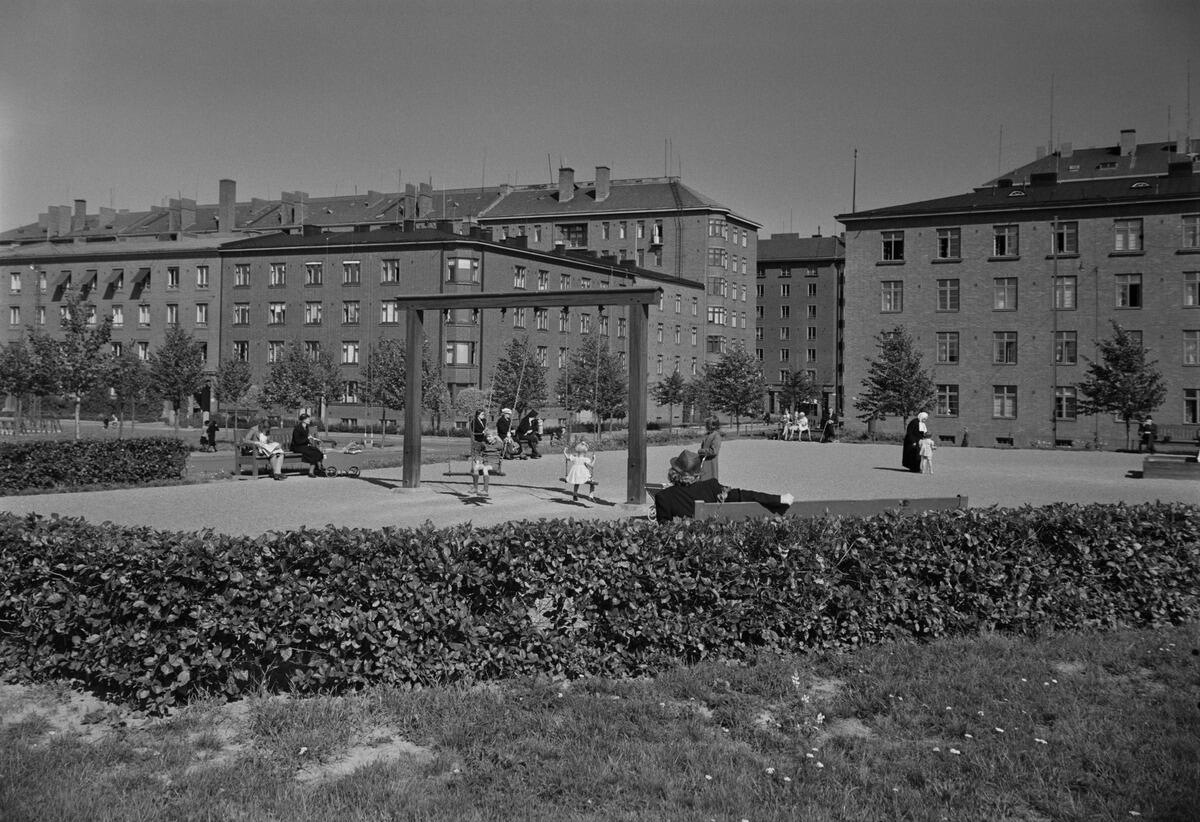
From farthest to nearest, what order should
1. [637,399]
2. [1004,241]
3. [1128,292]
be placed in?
[1004,241]
[1128,292]
[637,399]

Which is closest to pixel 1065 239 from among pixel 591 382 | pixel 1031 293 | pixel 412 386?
pixel 1031 293

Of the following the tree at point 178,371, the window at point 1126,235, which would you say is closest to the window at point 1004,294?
the window at point 1126,235

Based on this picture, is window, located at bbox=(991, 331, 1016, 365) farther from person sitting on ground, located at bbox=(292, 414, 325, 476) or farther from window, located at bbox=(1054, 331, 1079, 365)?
person sitting on ground, located at bbox=(292, 414, 325, 476)

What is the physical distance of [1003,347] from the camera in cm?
6025

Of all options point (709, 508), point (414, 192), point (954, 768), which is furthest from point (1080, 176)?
point (954, 768)

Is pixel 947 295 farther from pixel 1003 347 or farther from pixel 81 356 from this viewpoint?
pixel 81 356

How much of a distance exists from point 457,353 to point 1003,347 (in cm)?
3221

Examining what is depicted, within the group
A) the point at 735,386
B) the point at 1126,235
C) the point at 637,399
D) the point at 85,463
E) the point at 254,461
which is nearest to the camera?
the point at 637,399

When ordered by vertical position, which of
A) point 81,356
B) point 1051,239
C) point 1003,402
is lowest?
point 1003,402

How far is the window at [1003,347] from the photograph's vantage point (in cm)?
6006

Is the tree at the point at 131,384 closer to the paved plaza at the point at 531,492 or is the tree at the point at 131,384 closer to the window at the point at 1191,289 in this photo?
the paved plaza at the point at 531,492

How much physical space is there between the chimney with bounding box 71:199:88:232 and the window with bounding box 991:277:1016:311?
260 ft

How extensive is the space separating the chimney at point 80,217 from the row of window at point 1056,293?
73965mm

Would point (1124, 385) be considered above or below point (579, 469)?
above
